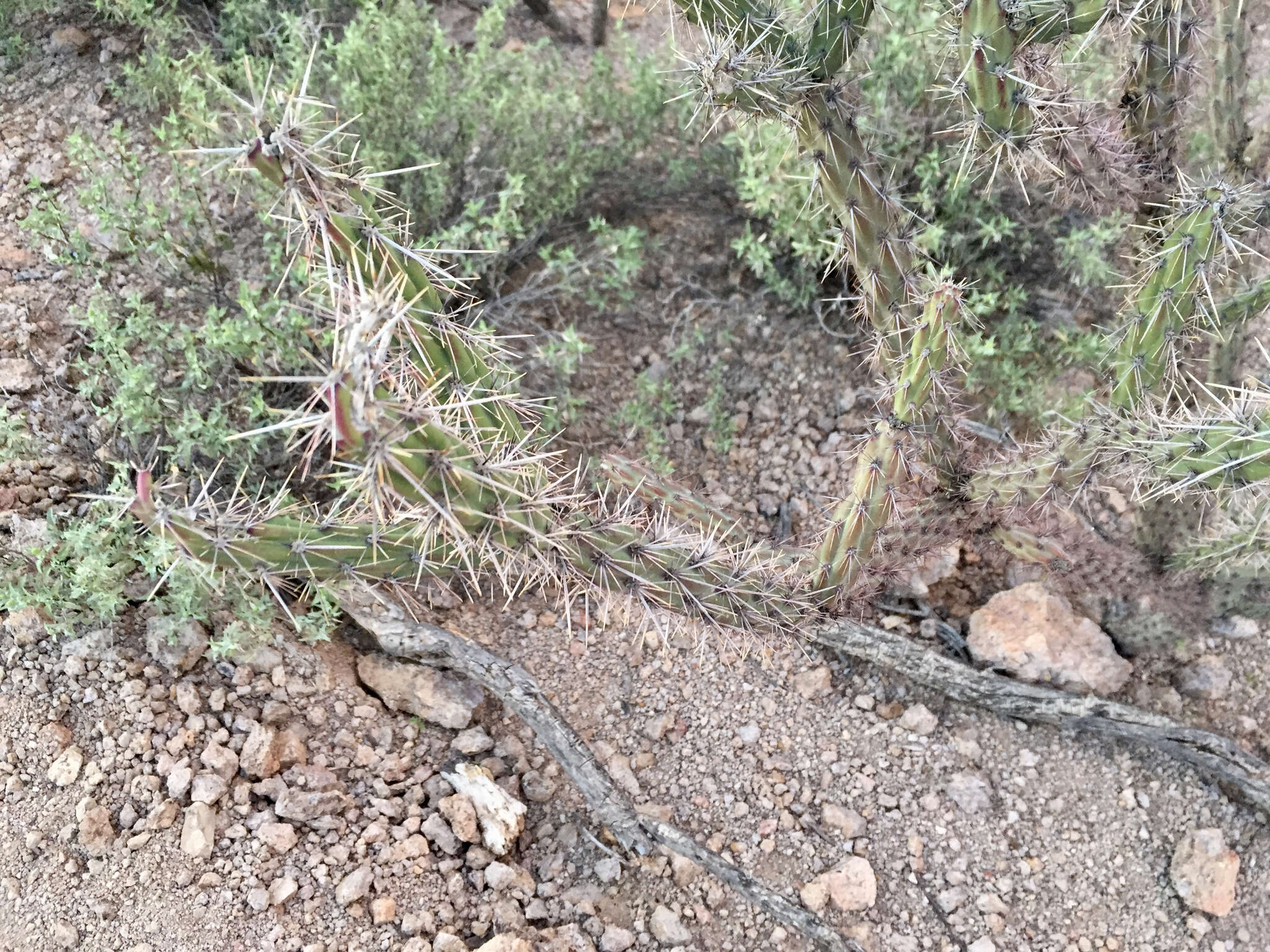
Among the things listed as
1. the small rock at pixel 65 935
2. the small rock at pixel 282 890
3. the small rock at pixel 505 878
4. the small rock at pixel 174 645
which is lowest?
the small rock at pixel 505 878

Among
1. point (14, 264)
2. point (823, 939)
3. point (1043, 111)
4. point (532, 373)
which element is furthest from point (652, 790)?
point (14, 264)

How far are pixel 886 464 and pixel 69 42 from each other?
340 cm

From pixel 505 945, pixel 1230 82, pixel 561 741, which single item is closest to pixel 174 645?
pixel 561 741

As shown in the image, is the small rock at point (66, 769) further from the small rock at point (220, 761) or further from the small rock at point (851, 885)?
the small rock at point (851, 885)

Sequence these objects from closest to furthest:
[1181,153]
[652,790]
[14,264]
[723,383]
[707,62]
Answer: [707,62]
[652,790]
[1181,153]
[14,264]
[723,383]

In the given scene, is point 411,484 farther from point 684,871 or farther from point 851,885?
point 851,885

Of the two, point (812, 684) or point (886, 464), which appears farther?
point (812, 684)

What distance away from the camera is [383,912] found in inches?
80.0

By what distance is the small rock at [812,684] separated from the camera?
2.64 meters

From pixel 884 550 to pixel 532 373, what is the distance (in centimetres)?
130

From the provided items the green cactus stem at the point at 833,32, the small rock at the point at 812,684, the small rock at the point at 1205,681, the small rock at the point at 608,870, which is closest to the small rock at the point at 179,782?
the small rock at the point at 608,870

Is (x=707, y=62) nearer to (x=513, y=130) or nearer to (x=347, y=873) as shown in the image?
(x=513, y=130)

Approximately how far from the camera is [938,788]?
2.46 meters

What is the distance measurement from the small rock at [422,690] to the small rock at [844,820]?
925 mm
